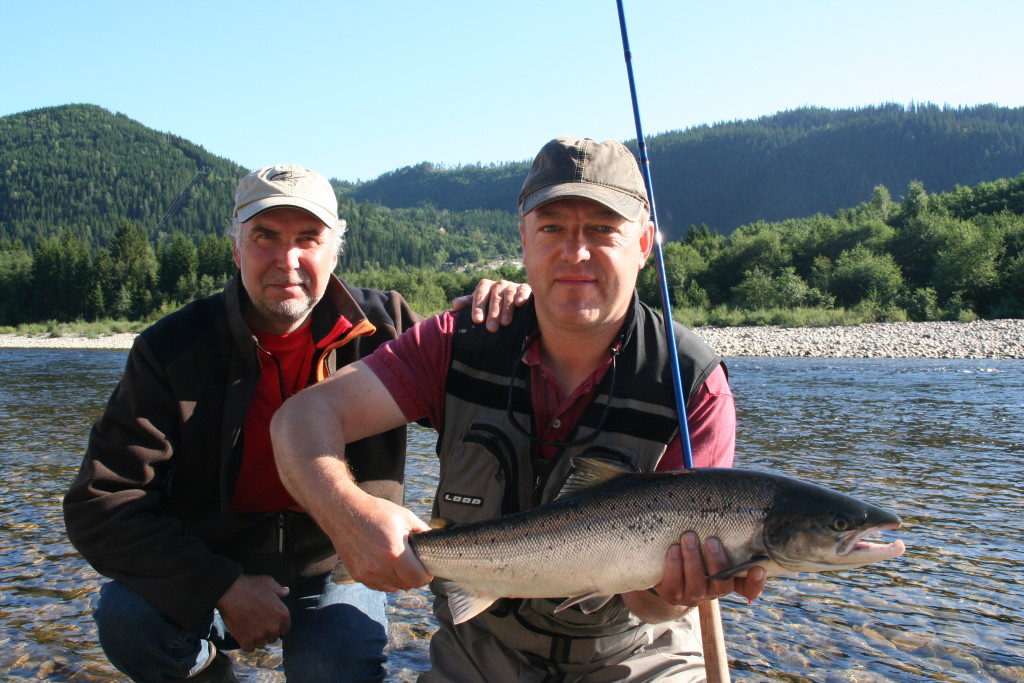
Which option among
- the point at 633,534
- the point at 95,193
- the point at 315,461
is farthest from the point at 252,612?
the point at 95,193

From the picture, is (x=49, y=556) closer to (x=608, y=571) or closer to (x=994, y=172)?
(x=608, y=571)

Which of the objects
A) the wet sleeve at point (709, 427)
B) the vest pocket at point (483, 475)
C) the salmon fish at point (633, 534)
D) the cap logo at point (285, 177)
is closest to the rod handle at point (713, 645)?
the salmon fish at point (633, 534)

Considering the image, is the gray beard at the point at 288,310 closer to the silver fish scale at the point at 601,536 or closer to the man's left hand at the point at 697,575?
the silver fish scale at the point at 601,536

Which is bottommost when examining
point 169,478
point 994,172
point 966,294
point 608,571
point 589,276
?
point 966,294

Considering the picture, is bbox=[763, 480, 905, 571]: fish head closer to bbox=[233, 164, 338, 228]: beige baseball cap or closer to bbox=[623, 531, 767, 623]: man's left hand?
bbox=[623, 531, 767, 623]: man's left hand

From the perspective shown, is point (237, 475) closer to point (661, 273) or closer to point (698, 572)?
point (698, 572)

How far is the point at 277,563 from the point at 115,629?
655mm

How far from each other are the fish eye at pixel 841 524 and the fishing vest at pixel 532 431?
0.71 m

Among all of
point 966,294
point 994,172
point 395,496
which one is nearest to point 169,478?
point 395,496

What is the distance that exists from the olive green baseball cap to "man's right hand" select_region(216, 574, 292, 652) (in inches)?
73.4

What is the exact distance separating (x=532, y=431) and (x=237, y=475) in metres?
1.27

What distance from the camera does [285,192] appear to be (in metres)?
3.48

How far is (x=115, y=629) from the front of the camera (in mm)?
3137

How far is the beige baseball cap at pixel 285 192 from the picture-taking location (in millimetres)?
3467
